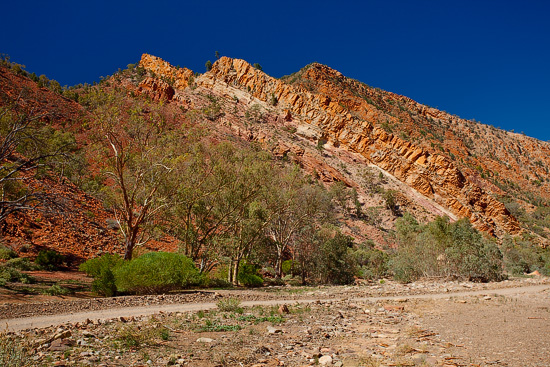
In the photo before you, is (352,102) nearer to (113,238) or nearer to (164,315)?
(113,238)

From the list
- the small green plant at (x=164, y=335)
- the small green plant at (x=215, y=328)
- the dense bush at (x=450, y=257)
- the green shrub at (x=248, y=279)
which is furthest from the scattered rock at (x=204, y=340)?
the dense bush at (x=450, y=257)

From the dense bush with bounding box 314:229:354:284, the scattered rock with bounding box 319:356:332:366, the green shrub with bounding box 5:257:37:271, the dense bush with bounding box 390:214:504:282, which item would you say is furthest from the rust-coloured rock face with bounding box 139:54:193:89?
the scattered rock with bounding box 319:356:332:366

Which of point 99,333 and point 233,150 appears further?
point 233,150

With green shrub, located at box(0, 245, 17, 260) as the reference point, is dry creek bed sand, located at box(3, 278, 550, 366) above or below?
below

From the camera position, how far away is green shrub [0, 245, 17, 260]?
17.5 meters

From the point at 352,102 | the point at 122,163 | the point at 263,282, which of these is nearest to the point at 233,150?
the point at 122,163

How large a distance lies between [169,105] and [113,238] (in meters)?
45.5

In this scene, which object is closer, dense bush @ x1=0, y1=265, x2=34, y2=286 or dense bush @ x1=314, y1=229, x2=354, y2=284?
dense bush @ x1=0, y1=265, x2=34, y2=286

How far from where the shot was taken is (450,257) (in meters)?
23.9

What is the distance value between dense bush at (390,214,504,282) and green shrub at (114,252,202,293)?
17.4 metres

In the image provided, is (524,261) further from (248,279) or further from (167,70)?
(167,70)

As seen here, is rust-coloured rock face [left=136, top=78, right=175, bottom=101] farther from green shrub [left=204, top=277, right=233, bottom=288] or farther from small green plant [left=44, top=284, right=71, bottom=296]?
small green plant [left=44, top=284, right=71, bottom=296]

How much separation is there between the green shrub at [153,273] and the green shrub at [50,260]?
7385 mm

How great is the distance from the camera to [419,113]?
96312 millimetres
